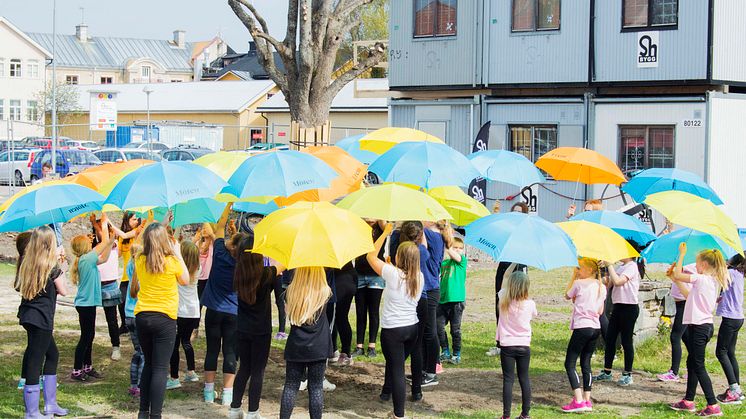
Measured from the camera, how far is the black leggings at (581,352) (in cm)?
922

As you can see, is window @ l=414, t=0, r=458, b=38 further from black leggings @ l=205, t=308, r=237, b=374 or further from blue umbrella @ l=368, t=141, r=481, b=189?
black leggings @ l=205, t=308, r=237, b=374

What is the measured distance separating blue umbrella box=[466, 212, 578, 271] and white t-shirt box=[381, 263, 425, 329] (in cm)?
70

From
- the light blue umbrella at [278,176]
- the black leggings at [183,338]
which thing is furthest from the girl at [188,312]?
the light blue umbrella at [278,176]

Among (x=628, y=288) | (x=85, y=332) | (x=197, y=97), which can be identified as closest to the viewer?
(x=85, y=332)

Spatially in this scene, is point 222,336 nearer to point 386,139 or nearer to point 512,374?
point 512,374

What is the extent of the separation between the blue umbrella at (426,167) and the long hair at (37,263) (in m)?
3.76

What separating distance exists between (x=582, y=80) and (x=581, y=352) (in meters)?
13.4

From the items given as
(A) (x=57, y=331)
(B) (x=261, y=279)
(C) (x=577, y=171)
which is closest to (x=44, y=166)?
(A) (x=57, y=331)

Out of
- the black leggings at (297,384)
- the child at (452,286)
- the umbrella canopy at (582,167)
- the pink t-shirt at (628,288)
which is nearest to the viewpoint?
the black leggings at (297,384)

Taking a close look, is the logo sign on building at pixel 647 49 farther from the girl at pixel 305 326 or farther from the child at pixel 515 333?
the girl at pixel 305 326

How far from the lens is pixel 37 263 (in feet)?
27.3

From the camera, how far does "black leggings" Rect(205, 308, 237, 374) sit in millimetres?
9172

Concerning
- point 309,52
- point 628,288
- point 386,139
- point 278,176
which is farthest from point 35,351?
point 309,52

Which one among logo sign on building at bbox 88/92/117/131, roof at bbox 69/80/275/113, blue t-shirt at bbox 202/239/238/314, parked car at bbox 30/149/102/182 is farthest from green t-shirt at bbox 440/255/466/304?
roof at bbox 69/80/275/113
